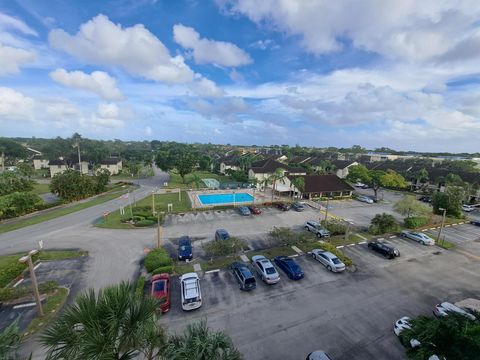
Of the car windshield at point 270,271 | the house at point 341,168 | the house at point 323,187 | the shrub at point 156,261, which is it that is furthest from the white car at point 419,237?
the house at point 341,168

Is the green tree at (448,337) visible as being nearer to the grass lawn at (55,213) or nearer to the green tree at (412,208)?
the green tree at (412,208)

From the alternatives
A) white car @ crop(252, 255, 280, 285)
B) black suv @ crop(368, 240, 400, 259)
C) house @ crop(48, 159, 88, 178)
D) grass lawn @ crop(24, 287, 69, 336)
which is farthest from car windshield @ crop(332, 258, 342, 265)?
house @ crop(48, 159, 88, 178)

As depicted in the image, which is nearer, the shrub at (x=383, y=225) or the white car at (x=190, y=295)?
the white car at (x=190, y=295)

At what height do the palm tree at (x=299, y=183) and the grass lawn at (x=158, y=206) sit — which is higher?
the palm tree at (x=299, y=183)

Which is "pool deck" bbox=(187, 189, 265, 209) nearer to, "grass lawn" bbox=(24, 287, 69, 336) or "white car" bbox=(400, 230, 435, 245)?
"grass lawn" bbox=(24, 287, 69, 336)

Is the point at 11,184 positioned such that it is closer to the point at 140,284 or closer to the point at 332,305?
the point at 140,284

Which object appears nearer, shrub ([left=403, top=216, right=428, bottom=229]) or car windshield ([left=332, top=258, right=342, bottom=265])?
car windshield ([left=332, top=258, right=342, bottom=265])

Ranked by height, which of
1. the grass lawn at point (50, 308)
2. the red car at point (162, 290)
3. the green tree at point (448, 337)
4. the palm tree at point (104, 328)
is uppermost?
the palm tree at point (104, 328)

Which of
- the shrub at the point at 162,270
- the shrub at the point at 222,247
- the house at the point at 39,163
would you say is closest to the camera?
the shrub at the point at 162,270
